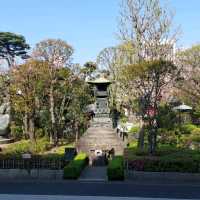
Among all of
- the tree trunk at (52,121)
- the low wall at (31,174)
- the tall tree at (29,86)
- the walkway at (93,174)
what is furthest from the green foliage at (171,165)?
the tree trunk at (52,121)

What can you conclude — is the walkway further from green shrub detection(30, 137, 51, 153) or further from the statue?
the statue

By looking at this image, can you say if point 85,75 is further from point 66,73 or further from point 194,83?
point 194,83

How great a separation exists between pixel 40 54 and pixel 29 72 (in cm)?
310

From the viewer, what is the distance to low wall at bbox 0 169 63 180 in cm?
1806

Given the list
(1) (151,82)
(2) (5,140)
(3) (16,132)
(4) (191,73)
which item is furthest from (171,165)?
(4) (191,73)

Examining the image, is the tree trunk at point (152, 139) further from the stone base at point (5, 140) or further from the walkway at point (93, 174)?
the stone base at point (5, 140)

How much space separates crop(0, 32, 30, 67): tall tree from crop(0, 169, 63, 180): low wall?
101 feet

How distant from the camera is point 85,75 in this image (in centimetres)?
3959

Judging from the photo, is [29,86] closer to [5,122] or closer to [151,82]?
[5,122]

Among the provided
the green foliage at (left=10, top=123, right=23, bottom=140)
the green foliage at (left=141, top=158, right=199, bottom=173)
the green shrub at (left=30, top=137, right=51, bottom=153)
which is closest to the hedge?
the green foliage at (left=141, top=158, right=199, bottom=173)

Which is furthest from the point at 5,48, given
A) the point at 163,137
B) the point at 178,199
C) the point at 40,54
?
the point at 178,199

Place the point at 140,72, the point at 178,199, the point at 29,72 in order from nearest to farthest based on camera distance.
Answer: the point at 178,199
the point at 140,72
the point at 29,72

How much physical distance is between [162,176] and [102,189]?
11.7 feet

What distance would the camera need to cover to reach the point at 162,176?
17562 mm
